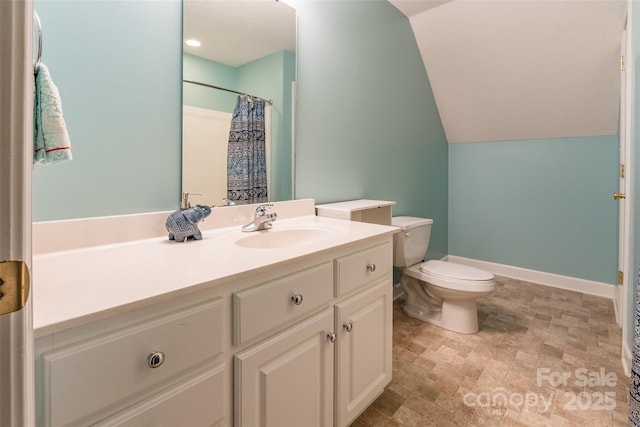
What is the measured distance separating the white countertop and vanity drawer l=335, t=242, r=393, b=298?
3.0 inches

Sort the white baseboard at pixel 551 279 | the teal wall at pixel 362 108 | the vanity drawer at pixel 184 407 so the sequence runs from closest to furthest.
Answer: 1. the vanity drawer at pixel 184 407
2. the teal wall at pixel 362 108
3. the white baseboard at pixel 551 279

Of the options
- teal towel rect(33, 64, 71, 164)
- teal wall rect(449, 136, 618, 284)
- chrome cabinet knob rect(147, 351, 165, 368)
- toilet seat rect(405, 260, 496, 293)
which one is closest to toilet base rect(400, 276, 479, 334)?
toilet seat rect(405, 260, 496, 293)

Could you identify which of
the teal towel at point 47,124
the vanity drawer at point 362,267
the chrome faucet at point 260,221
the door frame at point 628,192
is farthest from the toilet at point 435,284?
the teal towel at point 47,124

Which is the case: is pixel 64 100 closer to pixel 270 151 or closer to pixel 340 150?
pixel 270 151

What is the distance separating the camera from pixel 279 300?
→ 926 millimetres

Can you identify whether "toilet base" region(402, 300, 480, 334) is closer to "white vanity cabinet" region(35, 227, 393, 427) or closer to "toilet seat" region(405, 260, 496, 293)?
"toilet seat" region(405, 260, 496, 293)

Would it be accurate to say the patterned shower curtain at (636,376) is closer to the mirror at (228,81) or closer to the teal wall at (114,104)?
the mirror at (228,81)

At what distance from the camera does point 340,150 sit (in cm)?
209

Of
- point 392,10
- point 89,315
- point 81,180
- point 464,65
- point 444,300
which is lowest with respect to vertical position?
point 444,300

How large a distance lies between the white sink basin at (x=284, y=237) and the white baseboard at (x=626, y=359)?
1.74 metres

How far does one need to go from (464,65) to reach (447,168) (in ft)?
3.76

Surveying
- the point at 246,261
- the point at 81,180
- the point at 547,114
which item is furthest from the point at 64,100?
the point at 547,114

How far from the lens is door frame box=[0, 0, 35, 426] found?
1.09 feet

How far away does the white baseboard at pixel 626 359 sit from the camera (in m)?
1.67
